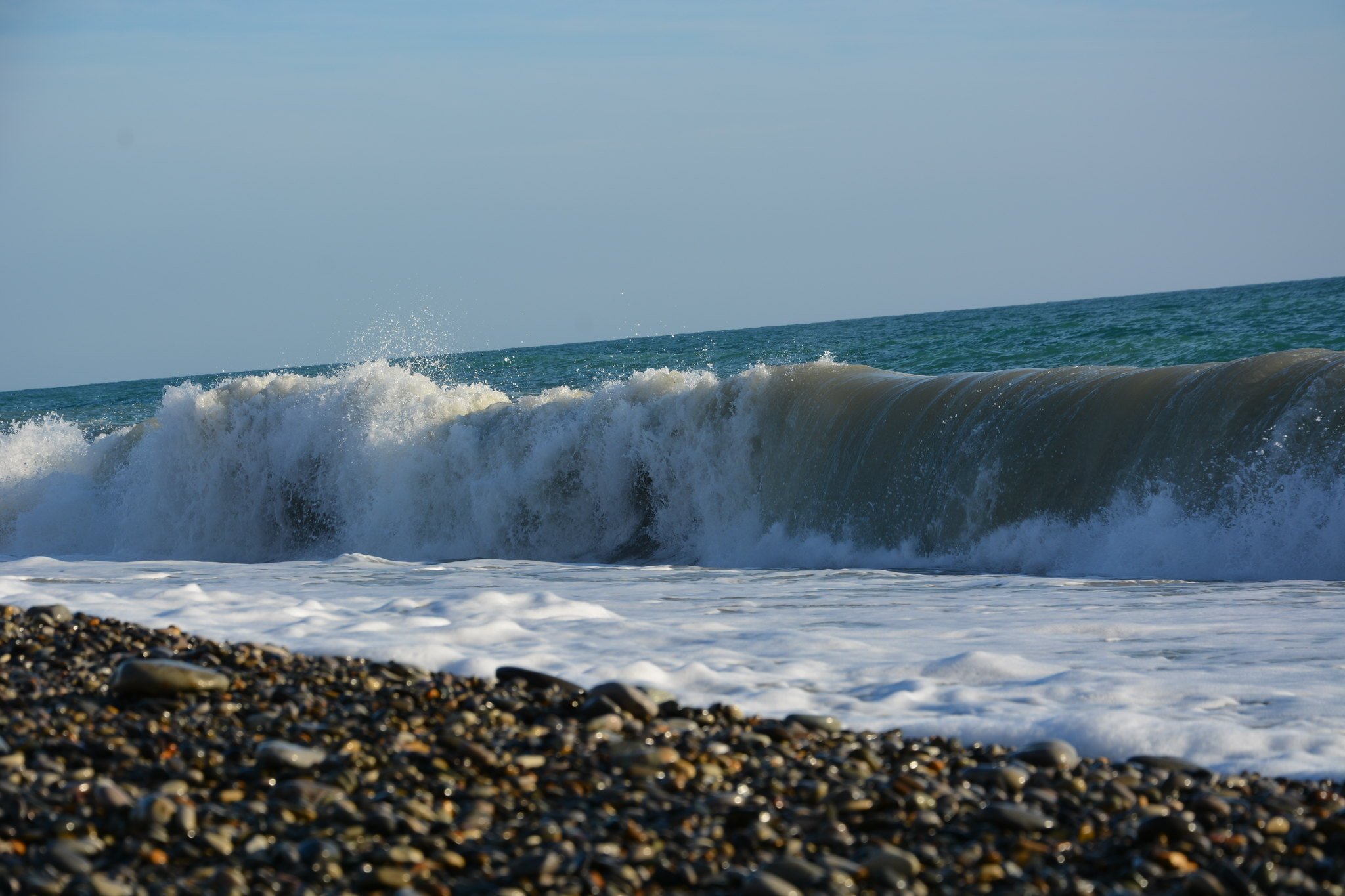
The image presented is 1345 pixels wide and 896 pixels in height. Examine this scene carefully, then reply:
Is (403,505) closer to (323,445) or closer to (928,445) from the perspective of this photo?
(323,445)

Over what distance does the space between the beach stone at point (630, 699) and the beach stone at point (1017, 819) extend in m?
1.08

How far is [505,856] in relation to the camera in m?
2.64

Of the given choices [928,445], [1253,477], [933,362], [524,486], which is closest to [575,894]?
[1253,477]

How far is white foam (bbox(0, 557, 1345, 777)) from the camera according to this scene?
3.95 metres

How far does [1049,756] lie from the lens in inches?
135

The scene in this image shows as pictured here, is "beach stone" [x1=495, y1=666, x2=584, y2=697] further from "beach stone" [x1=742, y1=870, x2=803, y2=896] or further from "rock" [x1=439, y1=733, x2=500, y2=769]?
"beach stone" [x1=742, y1=870, x2=803, y2=896]

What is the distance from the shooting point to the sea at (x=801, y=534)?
4535 mm

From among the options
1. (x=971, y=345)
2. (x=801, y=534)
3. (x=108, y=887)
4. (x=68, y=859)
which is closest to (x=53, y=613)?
(x=68, y=859)

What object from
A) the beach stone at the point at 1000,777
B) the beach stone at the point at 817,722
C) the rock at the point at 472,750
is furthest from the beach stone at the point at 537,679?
the beach stone at the point at 1000,777

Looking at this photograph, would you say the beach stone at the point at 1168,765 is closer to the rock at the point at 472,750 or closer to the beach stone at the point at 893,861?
the beach stone at the point at 893,861

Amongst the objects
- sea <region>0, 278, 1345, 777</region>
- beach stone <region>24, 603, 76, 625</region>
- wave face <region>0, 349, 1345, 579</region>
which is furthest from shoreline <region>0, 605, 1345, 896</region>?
wave face <region>0, 349, 1345, 579</region>

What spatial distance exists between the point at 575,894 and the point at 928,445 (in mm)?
9029

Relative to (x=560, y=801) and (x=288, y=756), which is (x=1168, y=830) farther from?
(x=288, y=756)

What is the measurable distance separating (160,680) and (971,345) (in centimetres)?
2404
